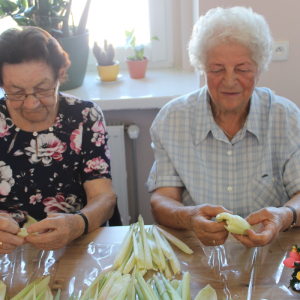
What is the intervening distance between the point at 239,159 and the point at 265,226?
1.33 ft

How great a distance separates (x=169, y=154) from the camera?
4.91ft

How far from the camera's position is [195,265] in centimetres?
108

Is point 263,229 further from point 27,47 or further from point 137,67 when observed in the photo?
point 137,67

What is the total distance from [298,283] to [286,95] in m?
1.32

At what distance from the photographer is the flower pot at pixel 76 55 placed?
2.04 meters

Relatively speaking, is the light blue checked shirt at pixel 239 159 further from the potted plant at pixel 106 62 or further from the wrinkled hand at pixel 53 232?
the potted plant at pixel 106 62

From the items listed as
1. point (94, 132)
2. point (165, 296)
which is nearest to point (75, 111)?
point (94, 132)

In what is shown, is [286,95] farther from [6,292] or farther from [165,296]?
[6,292]

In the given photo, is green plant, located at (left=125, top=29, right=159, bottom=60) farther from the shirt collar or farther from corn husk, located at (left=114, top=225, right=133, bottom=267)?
corn husk, located at (left=114, top=225, right=133, bottom=267)

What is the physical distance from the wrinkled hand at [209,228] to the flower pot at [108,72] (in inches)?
55.2

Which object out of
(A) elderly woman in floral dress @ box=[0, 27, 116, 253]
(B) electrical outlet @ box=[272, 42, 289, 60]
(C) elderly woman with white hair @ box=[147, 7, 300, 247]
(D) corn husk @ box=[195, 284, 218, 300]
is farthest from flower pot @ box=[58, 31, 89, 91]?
(D) corn husk @ box=[195, 284, 218, 300]

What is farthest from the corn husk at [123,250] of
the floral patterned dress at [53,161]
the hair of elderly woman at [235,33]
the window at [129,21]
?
the window at [129,21]

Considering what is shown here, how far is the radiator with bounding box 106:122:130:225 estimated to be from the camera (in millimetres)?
2156

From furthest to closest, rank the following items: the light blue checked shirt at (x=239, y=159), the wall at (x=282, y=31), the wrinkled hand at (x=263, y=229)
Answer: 1. the wall at (x=282, y=31)
2. the light blue checked shirt at (x=239, y=159)
3. the wrinkled hand at (x=263, y=229)
